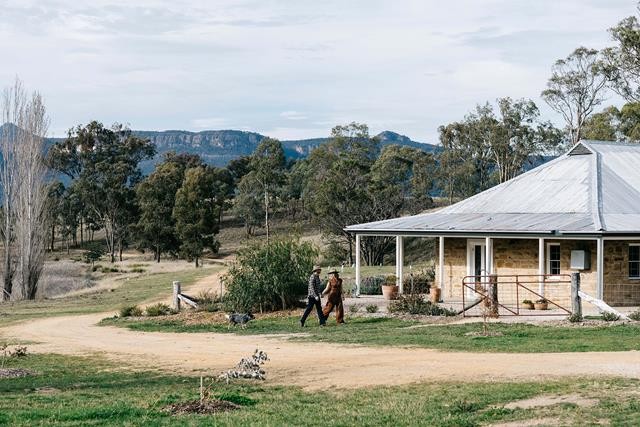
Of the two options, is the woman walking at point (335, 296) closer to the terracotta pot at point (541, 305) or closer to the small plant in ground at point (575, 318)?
the small plant in ground at point (575, 318)

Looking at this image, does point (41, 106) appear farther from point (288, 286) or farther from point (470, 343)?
point (470, 343)

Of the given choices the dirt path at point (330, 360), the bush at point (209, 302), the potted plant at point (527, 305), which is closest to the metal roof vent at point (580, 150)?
the potted plant at point (527, 305)

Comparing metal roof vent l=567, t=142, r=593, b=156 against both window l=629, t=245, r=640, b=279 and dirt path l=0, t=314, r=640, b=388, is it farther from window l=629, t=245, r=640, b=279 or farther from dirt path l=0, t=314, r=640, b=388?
dirt path l=0, t=314, r=640, b=388

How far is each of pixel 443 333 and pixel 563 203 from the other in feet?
35.7

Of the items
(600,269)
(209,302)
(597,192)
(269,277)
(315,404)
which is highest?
(597,192)

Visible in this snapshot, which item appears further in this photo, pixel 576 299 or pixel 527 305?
pixel 527 305

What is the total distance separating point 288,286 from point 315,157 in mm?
65103

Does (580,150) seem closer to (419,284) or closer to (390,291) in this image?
(419,284)

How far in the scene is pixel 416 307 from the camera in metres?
26.7

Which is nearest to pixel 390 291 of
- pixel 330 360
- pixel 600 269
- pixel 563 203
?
pixel 563 203

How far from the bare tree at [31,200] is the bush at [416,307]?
2313 cm

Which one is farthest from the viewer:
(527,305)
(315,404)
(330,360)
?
(527,305)

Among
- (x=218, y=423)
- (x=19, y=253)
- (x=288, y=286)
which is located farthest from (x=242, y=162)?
(x=218, y=423)

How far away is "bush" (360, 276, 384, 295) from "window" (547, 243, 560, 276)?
264 inches
